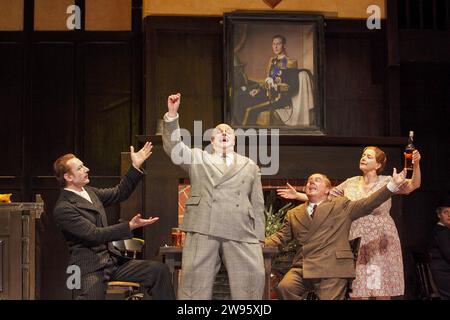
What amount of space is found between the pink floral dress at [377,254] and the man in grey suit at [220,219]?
46.4 inches

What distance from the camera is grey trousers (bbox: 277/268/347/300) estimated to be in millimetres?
7148

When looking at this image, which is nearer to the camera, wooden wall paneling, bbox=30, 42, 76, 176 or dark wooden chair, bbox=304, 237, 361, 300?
dark wooden chair, bbox=304, 237, 361, 300

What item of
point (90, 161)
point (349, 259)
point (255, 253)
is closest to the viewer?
point (255, 253)

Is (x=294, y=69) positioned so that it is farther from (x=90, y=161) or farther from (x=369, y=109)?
(x=90, y=161)

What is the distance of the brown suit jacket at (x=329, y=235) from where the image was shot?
23.6 ft

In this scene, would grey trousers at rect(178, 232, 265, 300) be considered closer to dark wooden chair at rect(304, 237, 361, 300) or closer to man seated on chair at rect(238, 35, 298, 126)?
dark wooden chair at rect(304, 237, 361, 300)

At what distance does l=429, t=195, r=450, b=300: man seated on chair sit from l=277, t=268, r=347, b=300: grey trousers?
1660 mm

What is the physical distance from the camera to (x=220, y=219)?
6.70 meters

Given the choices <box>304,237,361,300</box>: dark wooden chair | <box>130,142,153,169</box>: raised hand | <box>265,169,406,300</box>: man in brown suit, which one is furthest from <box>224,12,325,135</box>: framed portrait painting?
<box>130,142,153,169</box>: raised hand

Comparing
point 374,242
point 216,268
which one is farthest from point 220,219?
point 374,242

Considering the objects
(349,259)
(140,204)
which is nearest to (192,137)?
(140,204)

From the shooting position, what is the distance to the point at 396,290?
7.67m

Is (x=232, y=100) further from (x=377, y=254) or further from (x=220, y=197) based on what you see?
(x=220, y=197)

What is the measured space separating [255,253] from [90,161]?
12.3 feet
